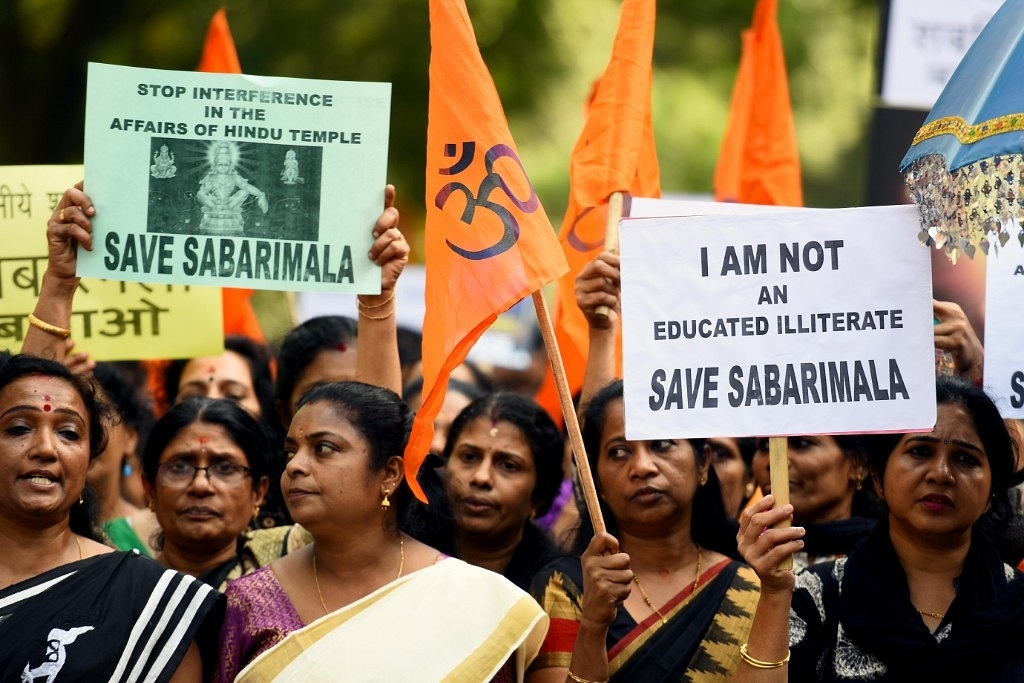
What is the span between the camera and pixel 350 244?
4617mm

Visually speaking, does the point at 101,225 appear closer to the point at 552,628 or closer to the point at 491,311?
the point at 491,311

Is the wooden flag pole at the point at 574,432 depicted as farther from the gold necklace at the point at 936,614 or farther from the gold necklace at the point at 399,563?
the gold necklace at the point at 936,614

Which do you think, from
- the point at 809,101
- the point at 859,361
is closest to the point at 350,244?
the point at 859,361

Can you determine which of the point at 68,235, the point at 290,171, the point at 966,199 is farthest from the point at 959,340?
the point at 68,235

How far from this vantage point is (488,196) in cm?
437

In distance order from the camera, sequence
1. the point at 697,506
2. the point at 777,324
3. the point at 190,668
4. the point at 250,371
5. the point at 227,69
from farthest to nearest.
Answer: the point at 227,69 → the point at 250,371 → the point at 697,506 → the point at 190,668 → the point at 777,324

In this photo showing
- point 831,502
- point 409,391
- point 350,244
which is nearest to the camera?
point 350,244

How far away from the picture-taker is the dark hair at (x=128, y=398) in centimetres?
593

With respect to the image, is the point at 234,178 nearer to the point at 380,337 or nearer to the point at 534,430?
the point at 380,337

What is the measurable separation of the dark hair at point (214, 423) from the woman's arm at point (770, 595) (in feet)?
6.14

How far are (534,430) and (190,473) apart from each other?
43.6 inches

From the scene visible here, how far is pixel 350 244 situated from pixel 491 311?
0.61m

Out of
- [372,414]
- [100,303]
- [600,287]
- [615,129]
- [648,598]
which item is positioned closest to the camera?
[648,598]

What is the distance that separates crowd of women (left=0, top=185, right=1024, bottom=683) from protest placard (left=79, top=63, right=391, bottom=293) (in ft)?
0.37
